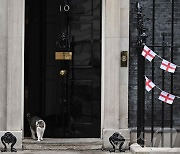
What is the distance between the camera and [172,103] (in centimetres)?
884

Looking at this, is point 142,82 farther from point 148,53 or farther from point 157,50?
point 157,50

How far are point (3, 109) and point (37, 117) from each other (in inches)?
29.5

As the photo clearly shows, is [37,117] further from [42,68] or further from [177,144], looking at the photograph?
[177,144]

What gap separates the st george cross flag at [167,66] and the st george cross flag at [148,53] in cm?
22

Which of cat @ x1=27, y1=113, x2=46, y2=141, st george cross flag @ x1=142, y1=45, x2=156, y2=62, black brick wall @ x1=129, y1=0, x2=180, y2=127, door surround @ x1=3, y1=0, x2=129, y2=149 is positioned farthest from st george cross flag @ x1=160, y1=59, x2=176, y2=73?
cat @ x1=27, y1=113, x2=46, y2=141

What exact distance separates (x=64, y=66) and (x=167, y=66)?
6.91 ft

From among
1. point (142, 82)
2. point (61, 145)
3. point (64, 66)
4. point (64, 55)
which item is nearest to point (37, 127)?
point (61, 145)

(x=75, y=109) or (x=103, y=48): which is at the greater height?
(x=103, y=48)

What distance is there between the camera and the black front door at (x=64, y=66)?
9430mm

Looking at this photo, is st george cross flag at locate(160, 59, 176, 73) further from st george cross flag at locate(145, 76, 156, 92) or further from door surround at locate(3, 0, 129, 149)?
door surround at locate(3, 0, 129, 149)

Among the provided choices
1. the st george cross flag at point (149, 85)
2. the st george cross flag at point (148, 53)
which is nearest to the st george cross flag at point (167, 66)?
the st george cross flag at point (148, 53)

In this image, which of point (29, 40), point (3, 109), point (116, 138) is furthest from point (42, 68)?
point (116, 138)

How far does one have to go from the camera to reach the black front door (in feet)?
30.9

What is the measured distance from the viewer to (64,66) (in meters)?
9.45
